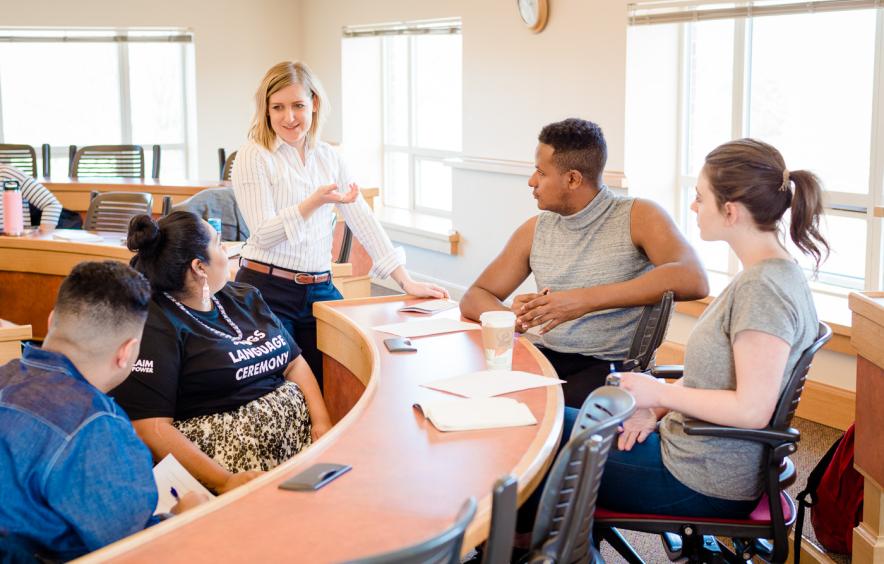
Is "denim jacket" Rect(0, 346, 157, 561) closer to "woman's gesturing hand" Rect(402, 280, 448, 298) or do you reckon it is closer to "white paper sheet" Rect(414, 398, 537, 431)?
"white paper sheet" Rect(414, 398, 537, 431)

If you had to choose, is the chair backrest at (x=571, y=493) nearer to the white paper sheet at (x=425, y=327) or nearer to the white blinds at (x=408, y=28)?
the white paper sheet at (x=425, y=327)

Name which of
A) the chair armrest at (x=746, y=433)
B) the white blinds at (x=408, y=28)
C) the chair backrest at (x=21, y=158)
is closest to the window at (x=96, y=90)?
the chair backrest at (x=21, y=158)

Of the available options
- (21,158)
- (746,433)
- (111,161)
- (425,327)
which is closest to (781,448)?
(746,433)

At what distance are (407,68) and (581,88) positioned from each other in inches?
100

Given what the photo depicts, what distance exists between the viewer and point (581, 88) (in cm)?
510

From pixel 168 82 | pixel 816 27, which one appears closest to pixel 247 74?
pixel 168 82

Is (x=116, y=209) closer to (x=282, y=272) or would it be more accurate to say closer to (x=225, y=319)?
(x=282, y=272)

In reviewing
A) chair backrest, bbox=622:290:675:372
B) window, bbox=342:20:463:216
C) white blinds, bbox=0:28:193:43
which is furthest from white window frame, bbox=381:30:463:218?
chair backrest, bbox=622:290:675:372

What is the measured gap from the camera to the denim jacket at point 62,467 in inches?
58.3

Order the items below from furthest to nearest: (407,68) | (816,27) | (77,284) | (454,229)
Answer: (407,68), (454,229), (816,27), (77,284)

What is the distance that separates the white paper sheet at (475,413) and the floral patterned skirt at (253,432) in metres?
0.59

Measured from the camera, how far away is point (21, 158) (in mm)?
7176

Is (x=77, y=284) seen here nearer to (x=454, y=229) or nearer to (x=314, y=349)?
(x=314, y=349)

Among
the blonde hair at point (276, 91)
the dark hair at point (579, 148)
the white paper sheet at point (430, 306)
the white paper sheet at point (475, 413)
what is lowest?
the white paper sheet at point (475, 413)
